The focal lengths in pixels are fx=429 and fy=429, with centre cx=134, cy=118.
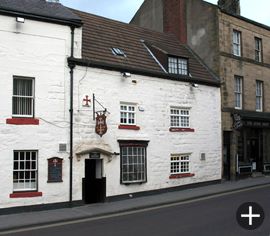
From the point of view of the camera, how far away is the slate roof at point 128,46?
63.3ft

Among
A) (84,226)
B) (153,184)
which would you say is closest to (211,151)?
(153,184)

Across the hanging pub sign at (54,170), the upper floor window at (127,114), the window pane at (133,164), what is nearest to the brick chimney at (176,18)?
the upper floor window at (127,114)

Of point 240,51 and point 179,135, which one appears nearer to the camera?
point 179,135

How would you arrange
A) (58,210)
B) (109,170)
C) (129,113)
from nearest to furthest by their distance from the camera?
1. (58,210)
2. (109,170)
3. (129,113)

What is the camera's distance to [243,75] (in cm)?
2717

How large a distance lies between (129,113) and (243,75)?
10.8 metres

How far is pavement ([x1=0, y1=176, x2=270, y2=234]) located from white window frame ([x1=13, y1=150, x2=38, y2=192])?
3.43 ft

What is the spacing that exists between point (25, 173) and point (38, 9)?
6330 mm

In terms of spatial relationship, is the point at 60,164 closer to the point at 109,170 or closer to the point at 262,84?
the point at 109,170

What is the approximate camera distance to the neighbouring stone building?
25656 millimetres

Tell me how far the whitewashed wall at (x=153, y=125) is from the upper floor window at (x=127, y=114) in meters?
0.26

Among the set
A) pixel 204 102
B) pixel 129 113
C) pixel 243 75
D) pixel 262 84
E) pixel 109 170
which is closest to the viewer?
pixel 109 170

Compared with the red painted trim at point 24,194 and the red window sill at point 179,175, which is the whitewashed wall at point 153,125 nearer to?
the red window sill at point 179,175

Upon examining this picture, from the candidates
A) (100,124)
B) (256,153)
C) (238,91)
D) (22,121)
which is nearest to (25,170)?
(22,121)
